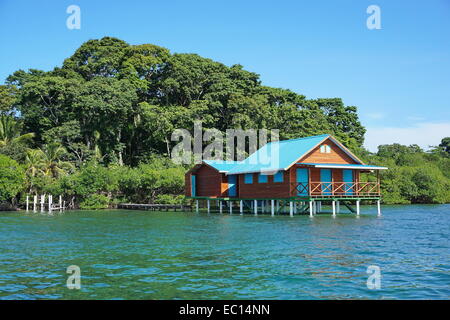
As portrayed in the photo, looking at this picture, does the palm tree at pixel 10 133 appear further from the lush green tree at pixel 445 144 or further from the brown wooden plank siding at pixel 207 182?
the lush green tree at pixel 445 144

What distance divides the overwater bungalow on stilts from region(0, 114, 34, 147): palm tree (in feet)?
71.2

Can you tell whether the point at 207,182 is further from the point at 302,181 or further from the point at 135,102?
the point at 135,102

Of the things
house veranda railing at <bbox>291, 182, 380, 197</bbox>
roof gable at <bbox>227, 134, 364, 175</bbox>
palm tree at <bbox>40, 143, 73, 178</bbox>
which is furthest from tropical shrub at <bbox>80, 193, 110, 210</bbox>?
house veranda railing at <bbox>291, 182, 380, 197</bbox>

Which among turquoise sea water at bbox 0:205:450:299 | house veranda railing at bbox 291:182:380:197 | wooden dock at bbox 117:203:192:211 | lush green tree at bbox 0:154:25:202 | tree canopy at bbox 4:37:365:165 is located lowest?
turquoise sea water at bbox 0:205:450:299

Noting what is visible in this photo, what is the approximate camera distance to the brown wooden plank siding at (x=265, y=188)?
32906mm

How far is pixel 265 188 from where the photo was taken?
35.0m

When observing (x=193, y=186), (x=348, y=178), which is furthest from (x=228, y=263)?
(x=193, y=186)

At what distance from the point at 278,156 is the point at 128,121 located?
27.0 metres

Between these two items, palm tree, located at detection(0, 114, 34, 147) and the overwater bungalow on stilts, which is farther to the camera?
palm tree, located at detection(0, 114, 34, 147)

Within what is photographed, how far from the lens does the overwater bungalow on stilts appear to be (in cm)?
3256

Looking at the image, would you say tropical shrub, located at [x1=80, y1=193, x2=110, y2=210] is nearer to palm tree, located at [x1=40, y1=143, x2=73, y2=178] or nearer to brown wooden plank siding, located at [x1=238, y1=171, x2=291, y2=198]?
palm tree, located at [x1=40, y1=143, x2=73, y2=178]
